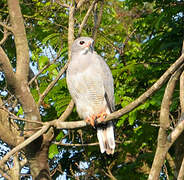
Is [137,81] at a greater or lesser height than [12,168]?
greater

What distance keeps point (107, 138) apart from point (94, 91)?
0.63 m

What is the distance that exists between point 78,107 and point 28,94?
0.68m

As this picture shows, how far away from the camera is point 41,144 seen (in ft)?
15.4

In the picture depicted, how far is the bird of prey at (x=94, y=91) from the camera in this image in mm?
4691

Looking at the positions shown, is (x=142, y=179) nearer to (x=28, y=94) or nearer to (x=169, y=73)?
(x=28, y=94)

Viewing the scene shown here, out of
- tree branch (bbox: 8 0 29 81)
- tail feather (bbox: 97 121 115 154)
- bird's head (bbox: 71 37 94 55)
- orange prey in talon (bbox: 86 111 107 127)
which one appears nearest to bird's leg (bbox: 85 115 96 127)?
orange prey in talon (bbox: 86 111 107 127)

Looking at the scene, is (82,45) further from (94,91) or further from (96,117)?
(96,117)

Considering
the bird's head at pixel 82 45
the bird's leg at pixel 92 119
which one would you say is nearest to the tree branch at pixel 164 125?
the bird's leg at pixel 92 119

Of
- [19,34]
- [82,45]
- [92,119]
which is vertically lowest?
[92,119]

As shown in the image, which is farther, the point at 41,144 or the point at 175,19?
the point at 175,19

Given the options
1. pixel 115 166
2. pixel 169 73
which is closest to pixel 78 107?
pixel 169 73

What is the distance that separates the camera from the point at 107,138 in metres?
4.74

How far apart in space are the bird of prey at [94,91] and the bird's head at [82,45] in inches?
5.8

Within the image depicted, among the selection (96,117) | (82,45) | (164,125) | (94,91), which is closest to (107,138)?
(96,117)
